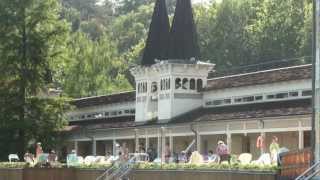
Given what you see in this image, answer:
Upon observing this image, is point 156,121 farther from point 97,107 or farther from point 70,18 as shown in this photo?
point 70,18

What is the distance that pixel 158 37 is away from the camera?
61.6 meters

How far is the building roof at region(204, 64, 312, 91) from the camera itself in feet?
152

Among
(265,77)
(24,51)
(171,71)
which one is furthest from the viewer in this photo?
(24,51)

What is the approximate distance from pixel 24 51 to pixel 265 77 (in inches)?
701

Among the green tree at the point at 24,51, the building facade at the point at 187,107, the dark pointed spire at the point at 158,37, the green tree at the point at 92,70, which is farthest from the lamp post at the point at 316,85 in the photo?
the green tree at the point at 92,70

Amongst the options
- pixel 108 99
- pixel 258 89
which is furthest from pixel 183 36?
pixel 258 89

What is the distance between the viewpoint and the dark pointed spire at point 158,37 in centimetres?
6044

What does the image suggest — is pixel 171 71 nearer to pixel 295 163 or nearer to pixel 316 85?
pixel 295 163

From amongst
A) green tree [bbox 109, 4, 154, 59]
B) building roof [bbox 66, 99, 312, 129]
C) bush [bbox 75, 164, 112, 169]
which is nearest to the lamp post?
bush [bbox 75, 164, 112, 169]

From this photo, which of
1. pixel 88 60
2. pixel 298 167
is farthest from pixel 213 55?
pixel 298 167

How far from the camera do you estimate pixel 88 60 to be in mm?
87625

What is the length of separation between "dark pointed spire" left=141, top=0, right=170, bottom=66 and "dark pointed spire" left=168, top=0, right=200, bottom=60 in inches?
54.1

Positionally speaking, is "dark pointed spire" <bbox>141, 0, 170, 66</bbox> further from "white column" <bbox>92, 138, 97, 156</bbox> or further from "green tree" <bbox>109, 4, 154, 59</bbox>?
"green tree" <bbox>109, 4, 154, 59</bbox>

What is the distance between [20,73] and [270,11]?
35518 mm
